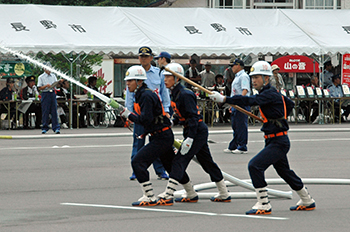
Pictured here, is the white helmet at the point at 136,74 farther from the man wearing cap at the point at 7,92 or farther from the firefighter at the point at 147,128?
the man wearing cap at the point at 7,92

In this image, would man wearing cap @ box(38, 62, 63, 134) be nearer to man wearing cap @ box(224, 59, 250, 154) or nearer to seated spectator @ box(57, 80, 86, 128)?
seated spectator @ box(57, 80, 86, 128)

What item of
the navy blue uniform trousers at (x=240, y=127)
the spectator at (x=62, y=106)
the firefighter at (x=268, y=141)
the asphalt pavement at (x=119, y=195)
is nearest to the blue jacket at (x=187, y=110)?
the firefighter at (x=268, y=141)

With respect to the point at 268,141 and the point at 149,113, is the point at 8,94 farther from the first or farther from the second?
the point at 268,141

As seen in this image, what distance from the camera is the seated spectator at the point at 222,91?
2517 centimetres

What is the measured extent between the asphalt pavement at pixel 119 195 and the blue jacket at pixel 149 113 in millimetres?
1042

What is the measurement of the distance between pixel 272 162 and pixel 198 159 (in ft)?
3.93

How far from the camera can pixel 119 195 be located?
9.30 meters

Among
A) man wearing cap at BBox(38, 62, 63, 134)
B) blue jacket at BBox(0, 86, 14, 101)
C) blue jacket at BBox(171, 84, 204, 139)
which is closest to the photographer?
blue jacket at BBox(171, 84, 204, 139)

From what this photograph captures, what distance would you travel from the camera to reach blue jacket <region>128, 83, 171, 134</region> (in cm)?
808

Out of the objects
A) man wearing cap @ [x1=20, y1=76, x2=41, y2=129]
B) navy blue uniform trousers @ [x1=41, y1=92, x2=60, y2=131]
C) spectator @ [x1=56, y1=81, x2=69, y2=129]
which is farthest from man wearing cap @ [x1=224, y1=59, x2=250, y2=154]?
man wearing cap @ [x1=20, y1=76, x2=41, y2=129]

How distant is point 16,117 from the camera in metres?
22.9

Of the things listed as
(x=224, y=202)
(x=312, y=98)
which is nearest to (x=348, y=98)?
(x=312, y=98)

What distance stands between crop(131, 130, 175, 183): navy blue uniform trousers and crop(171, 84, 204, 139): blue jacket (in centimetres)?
26

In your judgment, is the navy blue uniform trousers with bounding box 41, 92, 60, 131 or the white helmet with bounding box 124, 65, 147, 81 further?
the navy blue uniform trousers with bounding box 41, 92, 60, 131
